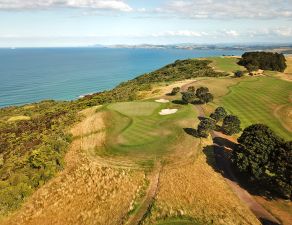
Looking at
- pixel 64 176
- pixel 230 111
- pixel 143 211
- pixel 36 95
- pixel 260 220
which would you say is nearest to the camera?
pixel 260 220

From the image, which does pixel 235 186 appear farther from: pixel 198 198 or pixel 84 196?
pixel 84 196

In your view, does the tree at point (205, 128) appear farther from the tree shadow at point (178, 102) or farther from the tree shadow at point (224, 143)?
the tree shadow at point (178, 102)

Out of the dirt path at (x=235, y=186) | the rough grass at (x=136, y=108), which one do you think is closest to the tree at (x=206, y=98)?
the rough grass at (x=136, y=108)

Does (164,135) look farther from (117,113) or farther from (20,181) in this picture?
(20,181)

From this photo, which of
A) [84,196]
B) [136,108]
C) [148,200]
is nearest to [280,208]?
[148,200]

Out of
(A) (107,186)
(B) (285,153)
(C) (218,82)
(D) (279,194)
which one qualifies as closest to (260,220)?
(D) (279,194)

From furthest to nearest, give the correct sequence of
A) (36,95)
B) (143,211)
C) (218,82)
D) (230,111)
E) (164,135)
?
(36,95) → (218,82) → (230,111) → (164,135) → (143,211)
